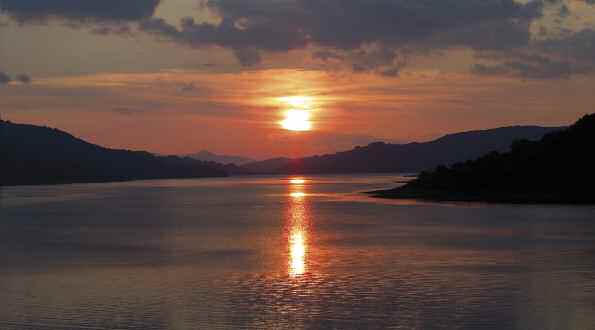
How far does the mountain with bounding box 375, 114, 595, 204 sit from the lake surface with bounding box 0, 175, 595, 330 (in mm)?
55882

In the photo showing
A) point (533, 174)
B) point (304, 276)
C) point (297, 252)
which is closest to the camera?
point (304, 276)

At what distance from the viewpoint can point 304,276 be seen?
49.2m

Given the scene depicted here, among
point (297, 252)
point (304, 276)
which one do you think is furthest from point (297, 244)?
point (304, 276)

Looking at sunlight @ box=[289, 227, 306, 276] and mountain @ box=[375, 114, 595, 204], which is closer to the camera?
sunlight @ box=[289, 227, 306, 276]

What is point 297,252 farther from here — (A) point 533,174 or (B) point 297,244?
(A) point 533,174

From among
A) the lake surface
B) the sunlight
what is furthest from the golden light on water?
the lake surface

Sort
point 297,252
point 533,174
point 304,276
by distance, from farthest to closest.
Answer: point 533,174
point 297,252
point 304,276

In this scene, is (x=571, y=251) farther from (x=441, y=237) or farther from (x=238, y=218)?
(x=238, y=218)

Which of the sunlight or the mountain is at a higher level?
the mountain

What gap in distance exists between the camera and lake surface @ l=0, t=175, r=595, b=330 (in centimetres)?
3503

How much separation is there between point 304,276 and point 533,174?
389ft

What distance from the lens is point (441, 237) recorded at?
256 ft

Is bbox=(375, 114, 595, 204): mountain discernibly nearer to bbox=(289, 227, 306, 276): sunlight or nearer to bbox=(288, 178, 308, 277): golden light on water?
bbox=(288, 178, 308, 277): golden light on water

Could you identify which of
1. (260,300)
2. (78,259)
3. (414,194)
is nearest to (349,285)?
(260,300)
